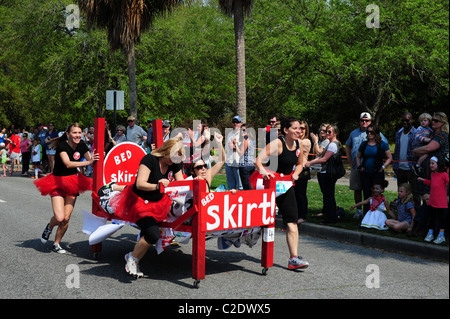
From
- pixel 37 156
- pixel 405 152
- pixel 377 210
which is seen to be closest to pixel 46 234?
pixel 377 210

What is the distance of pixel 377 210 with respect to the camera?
8789 mm

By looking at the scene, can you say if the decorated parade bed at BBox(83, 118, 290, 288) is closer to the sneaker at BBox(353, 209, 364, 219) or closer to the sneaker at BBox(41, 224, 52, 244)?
the sneaker at BBox(41, 224, 52, 244)

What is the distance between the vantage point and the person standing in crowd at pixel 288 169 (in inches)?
256

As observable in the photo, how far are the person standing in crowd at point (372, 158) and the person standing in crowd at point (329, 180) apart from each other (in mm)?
496

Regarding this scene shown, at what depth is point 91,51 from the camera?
2744 centimetres

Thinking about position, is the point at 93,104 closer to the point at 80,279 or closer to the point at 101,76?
the point at 101,76

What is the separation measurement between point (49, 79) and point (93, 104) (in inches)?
101

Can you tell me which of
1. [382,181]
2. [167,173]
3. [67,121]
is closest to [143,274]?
[167,173]

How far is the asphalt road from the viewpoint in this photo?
542 cm

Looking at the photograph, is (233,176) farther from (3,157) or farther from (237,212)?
(3,157)

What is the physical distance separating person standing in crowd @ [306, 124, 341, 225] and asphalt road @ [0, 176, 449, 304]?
83cm

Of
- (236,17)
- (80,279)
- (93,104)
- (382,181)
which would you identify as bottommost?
(80,279)

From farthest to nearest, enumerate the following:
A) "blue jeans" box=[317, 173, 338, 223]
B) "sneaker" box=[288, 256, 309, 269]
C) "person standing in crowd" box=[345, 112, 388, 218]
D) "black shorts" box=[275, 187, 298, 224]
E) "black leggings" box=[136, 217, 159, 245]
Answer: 1. "person standing in crowd" box=[345, 112, 388, 218]
2. "blue jeans" box=[317, 173, 338, 223]
3. "black shorts" box=[275, 187, 298, 224]
4. "sneaker" box=[288, 256, 309, 269]
5. "black leggings" box=[136, 217, 159, 245]

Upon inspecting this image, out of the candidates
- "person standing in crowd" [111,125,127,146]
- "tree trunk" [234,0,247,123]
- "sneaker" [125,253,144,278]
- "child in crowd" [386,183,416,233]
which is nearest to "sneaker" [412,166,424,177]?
"child in crowd" [386,183,416,233]
